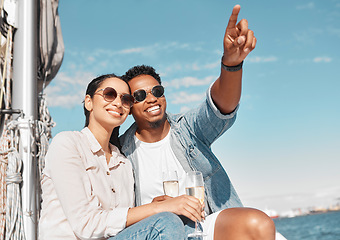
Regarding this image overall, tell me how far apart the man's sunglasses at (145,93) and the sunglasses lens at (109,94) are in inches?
16.4

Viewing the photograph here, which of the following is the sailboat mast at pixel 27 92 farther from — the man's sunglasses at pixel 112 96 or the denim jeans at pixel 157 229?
the denim jeans at pixel 157 229

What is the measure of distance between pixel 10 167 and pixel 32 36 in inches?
39.5

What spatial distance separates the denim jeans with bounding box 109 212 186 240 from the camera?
2.14m

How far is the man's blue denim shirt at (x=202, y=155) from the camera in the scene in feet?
10.0

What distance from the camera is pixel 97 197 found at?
2.43 metres

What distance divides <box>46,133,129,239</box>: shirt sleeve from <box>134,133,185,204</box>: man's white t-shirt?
2.46ft

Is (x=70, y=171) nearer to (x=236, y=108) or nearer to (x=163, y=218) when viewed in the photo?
(x=163, y=218)

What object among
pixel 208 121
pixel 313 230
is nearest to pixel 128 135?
pixel 208 121

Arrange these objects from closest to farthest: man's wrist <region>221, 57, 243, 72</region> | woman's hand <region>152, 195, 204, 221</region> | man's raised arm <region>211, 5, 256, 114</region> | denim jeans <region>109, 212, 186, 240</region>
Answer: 1. denim jeans <region>109, 212, 186, 240</region>
2. woman's hand <region>152, 195, 204, 221</region>
3. man's raised arm <region>211, 5, 256, 114</region>
4. man's wrist <region>221, 57, 243, 72</region>

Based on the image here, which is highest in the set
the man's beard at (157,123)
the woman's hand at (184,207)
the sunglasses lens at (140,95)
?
the sunglasses lens at (140,95)

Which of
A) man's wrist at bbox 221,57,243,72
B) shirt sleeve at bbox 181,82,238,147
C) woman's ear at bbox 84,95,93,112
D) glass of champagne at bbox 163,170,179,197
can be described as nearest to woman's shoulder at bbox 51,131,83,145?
woman's ear at bbox 84,95,93,112

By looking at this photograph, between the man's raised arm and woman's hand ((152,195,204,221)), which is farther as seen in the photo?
the man's raised arm

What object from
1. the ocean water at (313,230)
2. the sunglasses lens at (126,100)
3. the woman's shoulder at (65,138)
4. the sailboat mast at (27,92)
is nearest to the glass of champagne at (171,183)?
the sunglasses lens at (126,100)

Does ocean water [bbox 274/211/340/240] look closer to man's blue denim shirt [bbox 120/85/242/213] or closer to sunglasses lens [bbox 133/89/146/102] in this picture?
man's blue denim shirt [bbox 120/85/242/213]
